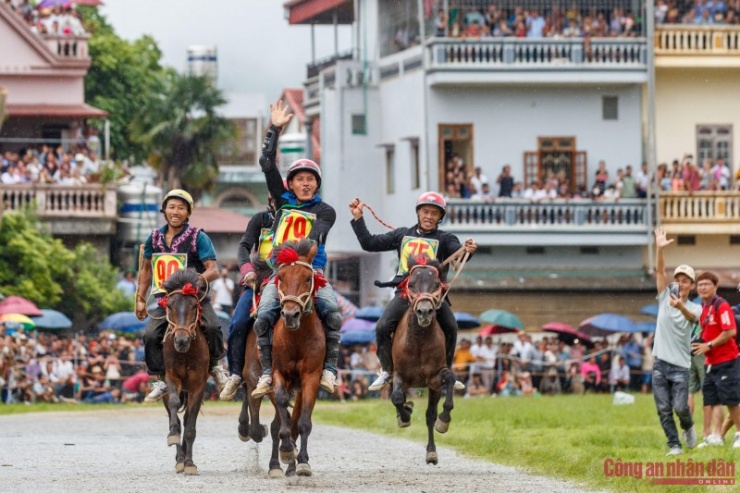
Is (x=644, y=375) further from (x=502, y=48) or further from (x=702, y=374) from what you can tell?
(x=702, y=374)

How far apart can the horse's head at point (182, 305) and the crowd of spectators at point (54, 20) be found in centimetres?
3889

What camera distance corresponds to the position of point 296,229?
18.3 m

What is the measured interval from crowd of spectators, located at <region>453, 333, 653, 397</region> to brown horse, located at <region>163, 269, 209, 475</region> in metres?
22.0

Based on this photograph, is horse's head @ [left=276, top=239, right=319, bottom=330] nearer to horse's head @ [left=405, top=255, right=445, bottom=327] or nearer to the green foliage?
horse's head @ [left=405, top=255, right=445, bottom=327]

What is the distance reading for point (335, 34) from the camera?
5781cm

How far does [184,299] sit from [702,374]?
29.3 ft

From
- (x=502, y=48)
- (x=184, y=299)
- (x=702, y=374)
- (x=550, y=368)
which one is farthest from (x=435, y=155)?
(x=184, y=299)

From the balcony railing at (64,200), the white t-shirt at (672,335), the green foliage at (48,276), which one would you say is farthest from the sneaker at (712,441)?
the balcony railing at (64,200)

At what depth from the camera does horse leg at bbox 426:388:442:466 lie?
19.1m

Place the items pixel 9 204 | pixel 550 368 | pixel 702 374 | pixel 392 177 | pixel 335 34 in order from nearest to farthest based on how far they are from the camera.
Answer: pixel 702 374 < pixel 550 368 < pixel 9 204 < pixel 392 177 < pixel 335 34

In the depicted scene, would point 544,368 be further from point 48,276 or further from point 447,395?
point 447,395

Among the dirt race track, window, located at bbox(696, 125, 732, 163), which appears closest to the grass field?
the dirt race track

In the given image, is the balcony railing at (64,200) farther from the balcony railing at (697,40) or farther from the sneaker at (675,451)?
the sneaker at (675,451)

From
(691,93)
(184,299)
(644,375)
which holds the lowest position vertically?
(644,375)
